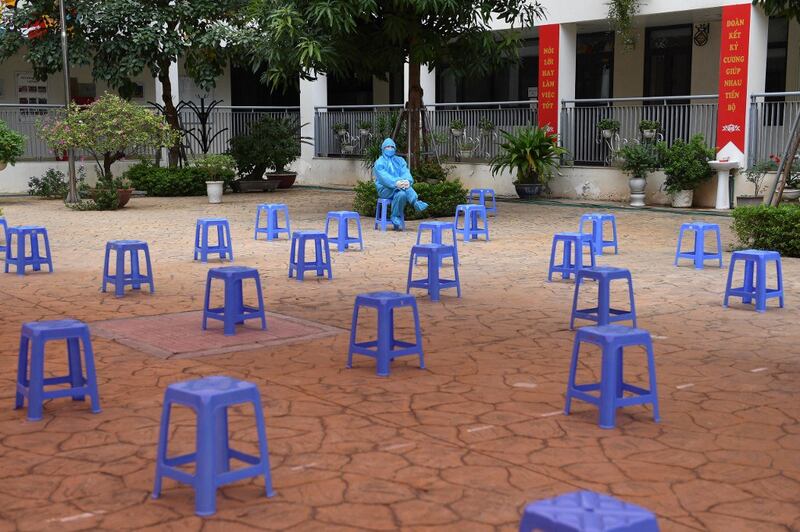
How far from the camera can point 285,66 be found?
703 inches

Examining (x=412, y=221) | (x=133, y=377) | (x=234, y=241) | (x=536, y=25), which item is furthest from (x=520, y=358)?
(x=536, y=25)

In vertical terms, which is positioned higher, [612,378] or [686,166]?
[686,166]

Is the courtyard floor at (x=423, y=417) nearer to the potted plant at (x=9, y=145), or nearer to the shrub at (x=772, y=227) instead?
the shrub at (x=772, y=227)

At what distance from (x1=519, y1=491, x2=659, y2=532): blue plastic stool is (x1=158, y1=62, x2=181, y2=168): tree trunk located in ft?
71.8

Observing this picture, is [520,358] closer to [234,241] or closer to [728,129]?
[234,241]

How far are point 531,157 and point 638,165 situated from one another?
2.28 m

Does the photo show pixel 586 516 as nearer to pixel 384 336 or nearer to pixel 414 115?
pixel 384 336

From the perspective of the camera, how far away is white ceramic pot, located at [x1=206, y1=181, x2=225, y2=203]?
71.6 ft

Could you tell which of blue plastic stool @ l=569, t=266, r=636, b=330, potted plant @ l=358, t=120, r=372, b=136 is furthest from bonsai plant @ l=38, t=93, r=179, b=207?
blue plastic stool @ l=569, t=266, r=636, b=330

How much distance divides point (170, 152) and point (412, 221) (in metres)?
10.1

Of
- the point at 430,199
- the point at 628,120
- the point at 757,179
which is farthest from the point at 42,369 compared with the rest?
the point at 628,120

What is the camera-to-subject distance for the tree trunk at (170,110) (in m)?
24.2

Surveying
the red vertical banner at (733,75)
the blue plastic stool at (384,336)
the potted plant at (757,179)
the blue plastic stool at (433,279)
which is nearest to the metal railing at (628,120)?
the red vertical banner at (733,75)

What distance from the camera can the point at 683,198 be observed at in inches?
760
